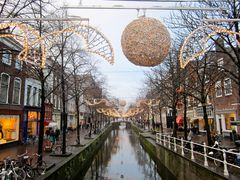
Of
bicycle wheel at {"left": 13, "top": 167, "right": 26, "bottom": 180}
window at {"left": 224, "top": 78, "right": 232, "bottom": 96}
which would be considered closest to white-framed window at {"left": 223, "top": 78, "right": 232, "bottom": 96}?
window at {"left": 224, "top": 78, "right": 232, "bottom": 96}

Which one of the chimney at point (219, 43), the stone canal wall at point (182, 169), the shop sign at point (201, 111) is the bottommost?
the stone canal wall at point (182, 169)

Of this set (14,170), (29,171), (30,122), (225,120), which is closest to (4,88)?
(30,122)

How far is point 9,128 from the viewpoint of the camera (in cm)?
2094

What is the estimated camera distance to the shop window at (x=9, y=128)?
19.5 m

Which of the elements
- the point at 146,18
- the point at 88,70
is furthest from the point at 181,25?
the point at 88,70

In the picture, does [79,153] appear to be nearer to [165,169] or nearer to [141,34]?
[165,169]

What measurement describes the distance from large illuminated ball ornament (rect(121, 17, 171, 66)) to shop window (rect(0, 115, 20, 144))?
56.1 ft

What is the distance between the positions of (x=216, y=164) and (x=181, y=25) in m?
6.53

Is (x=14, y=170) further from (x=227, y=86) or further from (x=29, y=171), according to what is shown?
(x=227, y=86)

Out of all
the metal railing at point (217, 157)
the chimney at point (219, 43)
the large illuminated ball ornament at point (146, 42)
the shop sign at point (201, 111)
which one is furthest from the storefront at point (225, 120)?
the large illuminated ball ornament at point (146, 42)

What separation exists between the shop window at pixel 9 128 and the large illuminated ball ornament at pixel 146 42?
17095mm

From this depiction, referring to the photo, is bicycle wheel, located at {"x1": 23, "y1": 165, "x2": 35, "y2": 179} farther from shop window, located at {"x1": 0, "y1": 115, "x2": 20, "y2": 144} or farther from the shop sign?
the shop sign

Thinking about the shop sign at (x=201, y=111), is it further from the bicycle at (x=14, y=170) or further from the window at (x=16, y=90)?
the bicycle at (x=14, y=170)

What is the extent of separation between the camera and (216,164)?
983 centimetres
